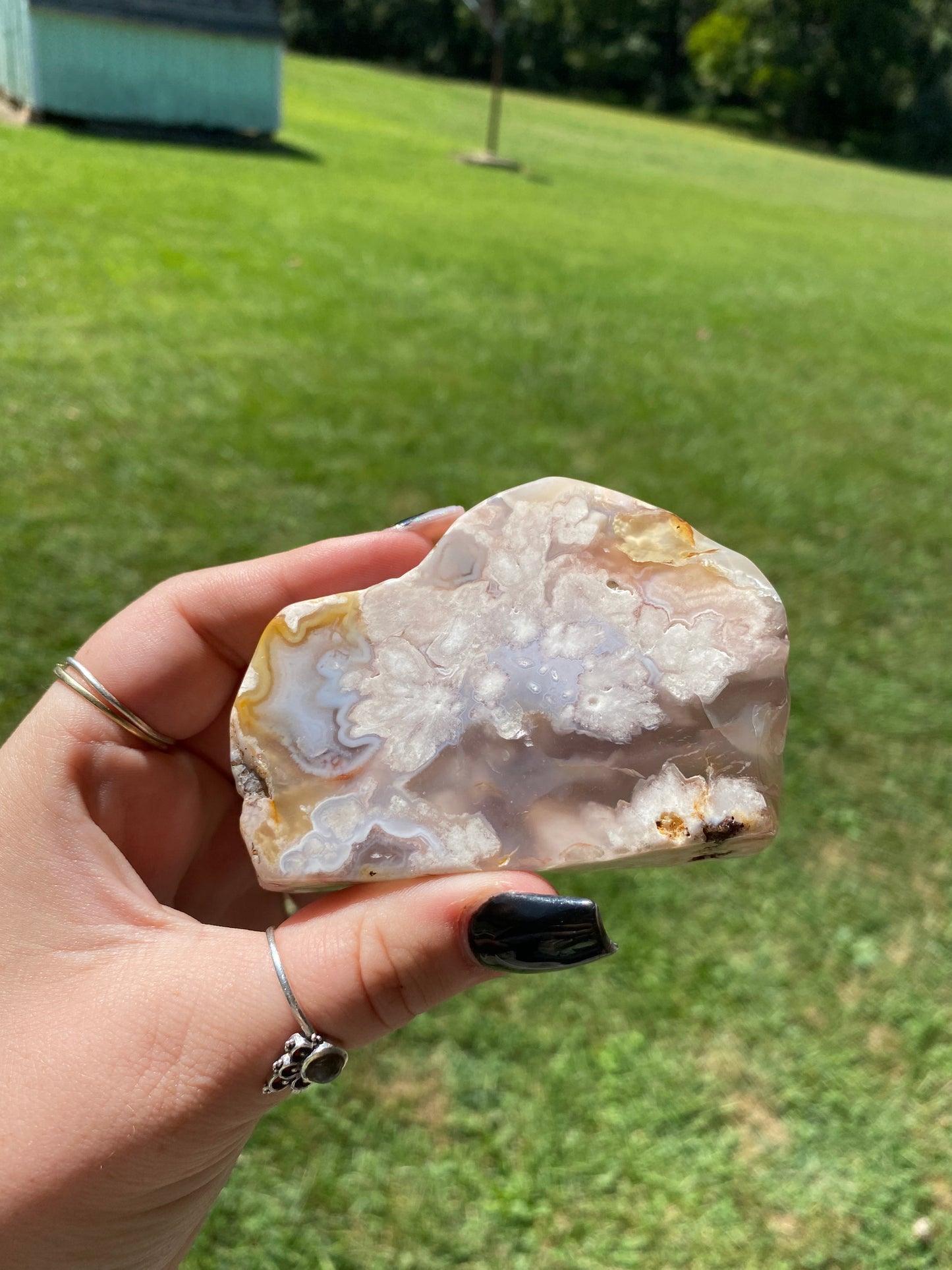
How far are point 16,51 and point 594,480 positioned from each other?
33.5ft

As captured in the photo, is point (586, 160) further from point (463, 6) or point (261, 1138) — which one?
point (463, 6)

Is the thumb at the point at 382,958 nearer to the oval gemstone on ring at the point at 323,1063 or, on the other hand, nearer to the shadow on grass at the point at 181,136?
the oval gemstone on ring at the point at 323,1063

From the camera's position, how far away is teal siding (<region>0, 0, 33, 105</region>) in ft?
32.9

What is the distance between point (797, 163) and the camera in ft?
72.1

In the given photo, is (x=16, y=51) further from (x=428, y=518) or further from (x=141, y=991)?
(x=141, y=991)

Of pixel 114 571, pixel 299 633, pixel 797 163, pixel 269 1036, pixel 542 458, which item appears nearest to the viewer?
pixel 269 1036

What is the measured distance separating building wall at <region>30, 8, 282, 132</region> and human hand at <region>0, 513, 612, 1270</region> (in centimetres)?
1147

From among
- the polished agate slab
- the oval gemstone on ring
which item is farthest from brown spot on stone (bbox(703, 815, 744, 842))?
the oval gemstone on ring

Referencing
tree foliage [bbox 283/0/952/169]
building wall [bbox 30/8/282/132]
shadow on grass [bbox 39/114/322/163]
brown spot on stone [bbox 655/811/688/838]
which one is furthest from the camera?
tree foliage [bbox 283/0/952/169]

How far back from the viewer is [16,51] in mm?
10367

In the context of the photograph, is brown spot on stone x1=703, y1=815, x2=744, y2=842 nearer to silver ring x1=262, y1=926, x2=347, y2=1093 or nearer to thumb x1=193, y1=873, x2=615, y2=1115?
thumb x1=193, y1=873, x2=615, y2=1115

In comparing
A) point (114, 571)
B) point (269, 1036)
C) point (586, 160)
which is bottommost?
point (114, 571)

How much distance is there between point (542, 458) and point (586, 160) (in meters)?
13.0

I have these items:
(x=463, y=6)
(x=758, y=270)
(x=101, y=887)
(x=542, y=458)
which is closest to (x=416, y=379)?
(x=542, y=458)
